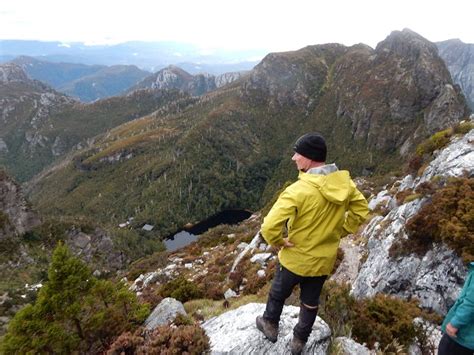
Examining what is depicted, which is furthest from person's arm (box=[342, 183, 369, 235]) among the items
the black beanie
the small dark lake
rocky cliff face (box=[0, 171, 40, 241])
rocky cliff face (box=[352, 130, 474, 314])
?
the small dark lake

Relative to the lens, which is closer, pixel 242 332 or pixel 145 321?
pixel 242 332

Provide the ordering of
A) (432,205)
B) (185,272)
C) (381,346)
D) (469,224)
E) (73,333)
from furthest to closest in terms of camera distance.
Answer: (185,272)
(432,205)
(469,224)
(73,333)
(381,346)

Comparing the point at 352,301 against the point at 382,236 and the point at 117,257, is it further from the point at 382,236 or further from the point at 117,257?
the point at 117,257

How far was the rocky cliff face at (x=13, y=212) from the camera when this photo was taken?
88.4 metres

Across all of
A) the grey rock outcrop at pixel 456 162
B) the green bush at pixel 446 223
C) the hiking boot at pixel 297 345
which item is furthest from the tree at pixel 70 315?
the grey rock outcrop at pixel 456 162

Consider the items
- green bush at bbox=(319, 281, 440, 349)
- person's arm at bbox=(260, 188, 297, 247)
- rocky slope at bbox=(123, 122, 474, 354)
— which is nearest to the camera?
person's arm at bbox=(260, 188, 297, 247)

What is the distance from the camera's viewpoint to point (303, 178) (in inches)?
230

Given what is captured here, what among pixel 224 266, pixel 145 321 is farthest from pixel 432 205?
pixel 224 266

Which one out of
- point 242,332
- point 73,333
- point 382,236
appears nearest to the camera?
point 242,332

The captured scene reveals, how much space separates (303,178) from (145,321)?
752 cm

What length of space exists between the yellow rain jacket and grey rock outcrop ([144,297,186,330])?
16.4 ft

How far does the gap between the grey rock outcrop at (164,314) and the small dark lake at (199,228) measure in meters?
154

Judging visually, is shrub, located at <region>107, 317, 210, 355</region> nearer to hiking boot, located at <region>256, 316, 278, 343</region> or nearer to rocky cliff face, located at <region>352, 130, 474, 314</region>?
hiking boot, located at <region>256, 316, 278, 343</region>

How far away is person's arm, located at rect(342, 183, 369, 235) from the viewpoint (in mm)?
6320
